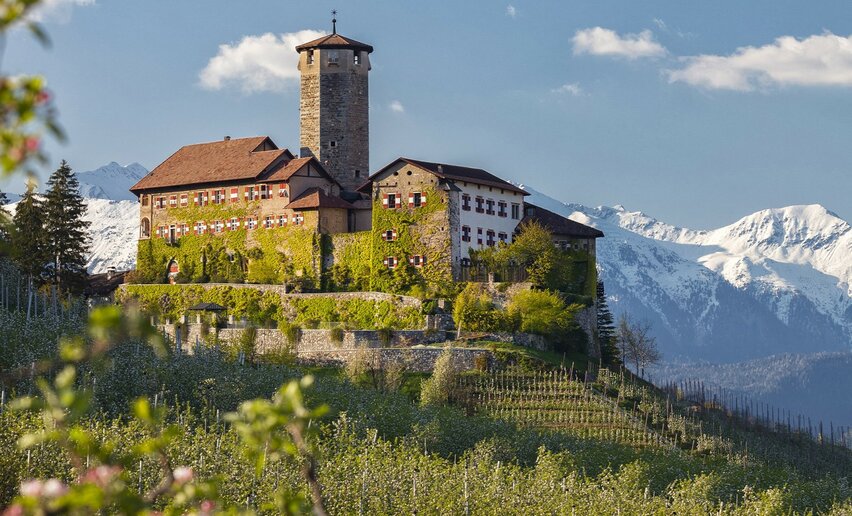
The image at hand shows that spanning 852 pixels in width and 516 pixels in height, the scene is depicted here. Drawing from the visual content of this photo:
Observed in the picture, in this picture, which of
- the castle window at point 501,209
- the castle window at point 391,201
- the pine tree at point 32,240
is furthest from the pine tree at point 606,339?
the pine tree at point 32,240

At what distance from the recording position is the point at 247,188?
3233 inches

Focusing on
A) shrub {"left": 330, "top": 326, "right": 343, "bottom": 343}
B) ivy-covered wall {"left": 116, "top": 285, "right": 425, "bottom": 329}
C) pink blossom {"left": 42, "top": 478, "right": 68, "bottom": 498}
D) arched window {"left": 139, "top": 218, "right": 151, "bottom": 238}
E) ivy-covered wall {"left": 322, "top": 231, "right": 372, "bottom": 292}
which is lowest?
pink blossom {"left": 42, "top": 478, "right": 68, "bottom": 498}

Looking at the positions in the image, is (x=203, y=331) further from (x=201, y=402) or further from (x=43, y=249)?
(x=201, y=402)

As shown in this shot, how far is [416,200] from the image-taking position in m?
76.9

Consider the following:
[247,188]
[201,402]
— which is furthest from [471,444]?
[247,188]

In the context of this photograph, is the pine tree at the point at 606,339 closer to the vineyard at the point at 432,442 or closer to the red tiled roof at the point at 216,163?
the vineyard at the point at 432,442

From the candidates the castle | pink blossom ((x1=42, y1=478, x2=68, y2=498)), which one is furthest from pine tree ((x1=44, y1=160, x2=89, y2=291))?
pink blossom ((x1=42, y1=478, x2=68, y2=498))

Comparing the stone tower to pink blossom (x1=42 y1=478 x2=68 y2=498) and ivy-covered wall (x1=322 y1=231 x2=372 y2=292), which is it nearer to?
ivy-covered wall (x1=322 y1=231 x2=372 y2=292)

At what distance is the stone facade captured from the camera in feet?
277

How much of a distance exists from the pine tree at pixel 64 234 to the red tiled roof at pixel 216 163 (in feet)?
20.3

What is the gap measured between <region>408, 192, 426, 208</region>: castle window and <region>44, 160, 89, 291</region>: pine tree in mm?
16477

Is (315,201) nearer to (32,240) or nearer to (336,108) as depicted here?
(336,108)

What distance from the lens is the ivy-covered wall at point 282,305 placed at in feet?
243

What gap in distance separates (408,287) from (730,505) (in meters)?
28.6
